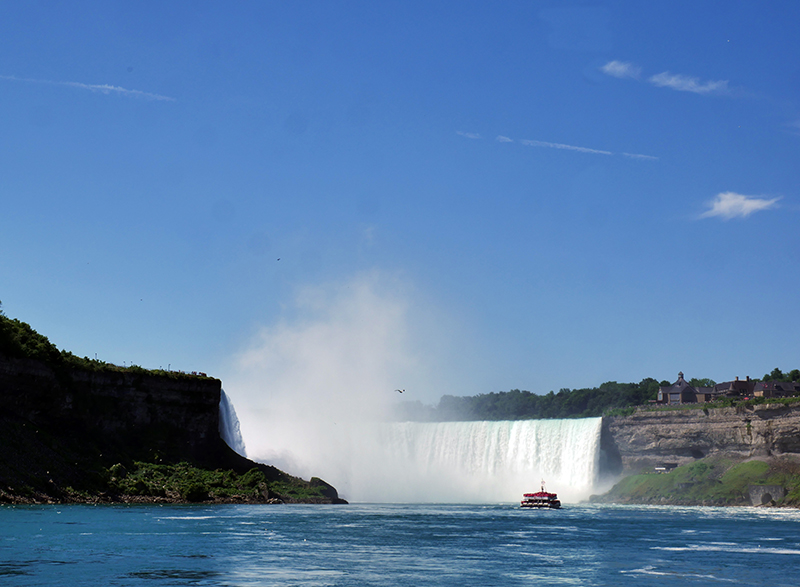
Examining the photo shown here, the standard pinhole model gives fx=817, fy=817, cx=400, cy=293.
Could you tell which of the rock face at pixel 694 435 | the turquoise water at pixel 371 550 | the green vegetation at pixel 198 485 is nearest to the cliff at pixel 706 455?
the rock face at pixel 694 435

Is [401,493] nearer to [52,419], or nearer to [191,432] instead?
[191,432]

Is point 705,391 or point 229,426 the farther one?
point 705,391

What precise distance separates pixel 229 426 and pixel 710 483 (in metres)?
68.1

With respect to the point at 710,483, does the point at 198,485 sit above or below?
below

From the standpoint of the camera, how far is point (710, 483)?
11444cm

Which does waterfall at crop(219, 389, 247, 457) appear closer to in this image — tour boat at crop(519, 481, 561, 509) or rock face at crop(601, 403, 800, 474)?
tour boat at crop(519, 481, 561, 509)

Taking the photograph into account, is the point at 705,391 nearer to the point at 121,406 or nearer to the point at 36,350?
the point at 121,406

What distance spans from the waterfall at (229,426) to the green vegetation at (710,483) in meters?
55.1

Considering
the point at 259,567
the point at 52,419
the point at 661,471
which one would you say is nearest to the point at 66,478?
the point at 52,419

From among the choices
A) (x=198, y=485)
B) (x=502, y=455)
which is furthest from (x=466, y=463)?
(x=198, y=485)

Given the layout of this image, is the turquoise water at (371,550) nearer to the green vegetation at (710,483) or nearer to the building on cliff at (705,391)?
the green vegetation at (710,483)

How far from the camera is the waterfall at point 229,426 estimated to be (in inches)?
4469

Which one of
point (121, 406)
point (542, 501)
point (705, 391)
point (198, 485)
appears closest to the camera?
point (198, 485)

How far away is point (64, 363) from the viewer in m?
94.4
